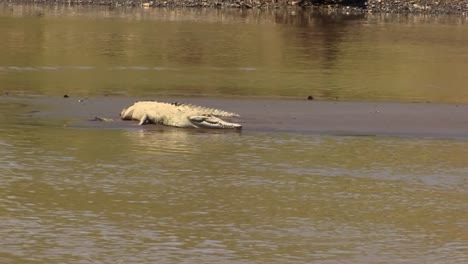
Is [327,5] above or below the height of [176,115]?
below

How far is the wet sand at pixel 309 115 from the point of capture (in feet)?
61.0

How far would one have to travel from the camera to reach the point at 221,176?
14672 mm

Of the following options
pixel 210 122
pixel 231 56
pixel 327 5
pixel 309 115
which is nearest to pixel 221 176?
pixel 210 122

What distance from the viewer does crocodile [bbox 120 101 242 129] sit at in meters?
18.4

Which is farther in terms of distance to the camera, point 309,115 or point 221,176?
point 309,115

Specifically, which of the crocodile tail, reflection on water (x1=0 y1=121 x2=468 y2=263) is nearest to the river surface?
reflection on water (x1=0 y1=121 x2=468 y2=263)

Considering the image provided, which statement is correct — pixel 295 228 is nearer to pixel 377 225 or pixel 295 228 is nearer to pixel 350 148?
pixel 377 225

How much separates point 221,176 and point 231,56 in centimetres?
1831

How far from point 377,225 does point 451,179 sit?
9.03 ft

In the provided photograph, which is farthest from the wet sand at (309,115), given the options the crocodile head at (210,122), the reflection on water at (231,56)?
the reflection on water at (231,56)

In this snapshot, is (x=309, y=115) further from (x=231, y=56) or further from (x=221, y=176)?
(x=231, y=56)

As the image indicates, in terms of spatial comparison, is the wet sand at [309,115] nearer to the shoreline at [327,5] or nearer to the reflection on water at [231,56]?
the reflection on water at [231,56]

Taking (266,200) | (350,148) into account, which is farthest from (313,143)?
(266,200)

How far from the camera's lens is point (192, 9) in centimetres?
6103
